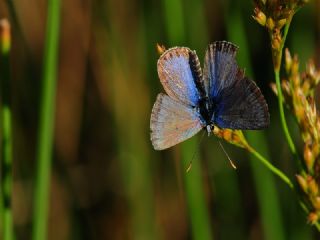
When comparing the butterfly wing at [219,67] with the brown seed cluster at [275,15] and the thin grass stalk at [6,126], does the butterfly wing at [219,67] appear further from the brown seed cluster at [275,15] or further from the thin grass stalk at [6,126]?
the thin grass stalk at [6,126]

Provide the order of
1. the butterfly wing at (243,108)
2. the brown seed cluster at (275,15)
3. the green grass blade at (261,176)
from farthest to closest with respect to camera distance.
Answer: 1. the green grass blade at (261,176)
2. the brown seed cluster at (275,15)
3. the butterfly wing at (243,108)

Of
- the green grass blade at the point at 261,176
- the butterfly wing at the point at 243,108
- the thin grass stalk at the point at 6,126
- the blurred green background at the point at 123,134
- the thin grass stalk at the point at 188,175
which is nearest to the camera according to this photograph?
the butterfly wing at the point at 243,108

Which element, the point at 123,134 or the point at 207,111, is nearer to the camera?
the point at 207,111

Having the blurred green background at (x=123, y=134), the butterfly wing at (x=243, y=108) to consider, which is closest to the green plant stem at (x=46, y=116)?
the butterfly wing at (x=243, y=108)

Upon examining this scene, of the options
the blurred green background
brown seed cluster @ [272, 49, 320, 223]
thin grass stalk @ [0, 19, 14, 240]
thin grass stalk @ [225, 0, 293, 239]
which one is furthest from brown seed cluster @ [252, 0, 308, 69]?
the blurred green background

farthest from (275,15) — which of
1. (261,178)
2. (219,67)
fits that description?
(261,178)

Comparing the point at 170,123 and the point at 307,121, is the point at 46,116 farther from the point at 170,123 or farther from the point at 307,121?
the point at 307,121
